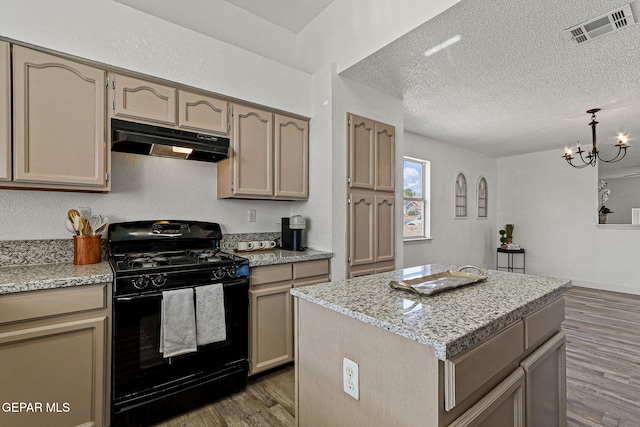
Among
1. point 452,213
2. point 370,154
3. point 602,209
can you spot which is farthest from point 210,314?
point 602,209

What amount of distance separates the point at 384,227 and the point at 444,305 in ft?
6.90

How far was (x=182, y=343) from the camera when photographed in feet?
6.09

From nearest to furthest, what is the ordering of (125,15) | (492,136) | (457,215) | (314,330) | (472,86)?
1. (314,330)
2. (125,15)
3. (472,86)
4. (492,136)
5. (457,215)

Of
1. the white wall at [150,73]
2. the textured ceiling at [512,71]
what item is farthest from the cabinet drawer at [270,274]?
the textured ceiling at [512,71]

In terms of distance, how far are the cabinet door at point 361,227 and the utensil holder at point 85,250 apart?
6.35 ft

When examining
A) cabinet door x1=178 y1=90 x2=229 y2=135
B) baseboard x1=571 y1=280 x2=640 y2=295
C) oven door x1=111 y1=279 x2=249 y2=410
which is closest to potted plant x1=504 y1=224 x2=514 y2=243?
baseboard x1=571 y1=280 x2=640 y2=295

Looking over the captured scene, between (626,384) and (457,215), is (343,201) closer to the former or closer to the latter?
(626,384)

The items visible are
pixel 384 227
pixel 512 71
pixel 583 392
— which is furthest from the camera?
pixel 384 227

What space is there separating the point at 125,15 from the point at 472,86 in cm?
299

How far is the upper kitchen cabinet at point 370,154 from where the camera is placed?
9.53 ft

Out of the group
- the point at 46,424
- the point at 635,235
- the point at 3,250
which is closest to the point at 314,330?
the point at 46,424

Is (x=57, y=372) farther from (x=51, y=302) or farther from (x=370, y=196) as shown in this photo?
(x=370, y=196)

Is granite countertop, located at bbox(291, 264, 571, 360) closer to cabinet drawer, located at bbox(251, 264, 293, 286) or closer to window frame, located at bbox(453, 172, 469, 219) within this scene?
cabinet drawer, located at bbox(251, 264, 293, 286)

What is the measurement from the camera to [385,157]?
10.5 ft
